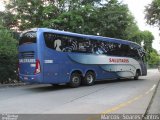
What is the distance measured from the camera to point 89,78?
2020 cm

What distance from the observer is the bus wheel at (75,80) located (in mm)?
18578

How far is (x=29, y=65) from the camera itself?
17062mm

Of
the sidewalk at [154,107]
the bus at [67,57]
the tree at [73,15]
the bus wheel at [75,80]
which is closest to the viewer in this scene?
the sidewalk at [154,107]

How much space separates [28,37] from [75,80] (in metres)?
3.81

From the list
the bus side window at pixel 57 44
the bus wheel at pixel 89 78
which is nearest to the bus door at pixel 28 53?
the bus side window at pixel 57 44

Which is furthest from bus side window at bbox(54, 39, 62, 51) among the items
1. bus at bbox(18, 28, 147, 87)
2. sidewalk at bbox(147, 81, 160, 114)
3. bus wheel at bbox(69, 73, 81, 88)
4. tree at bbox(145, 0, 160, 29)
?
tree at bbox(145, 0, 160, 29)

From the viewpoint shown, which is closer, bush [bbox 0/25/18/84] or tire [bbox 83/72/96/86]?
tire [bbox 83/72/96/86]

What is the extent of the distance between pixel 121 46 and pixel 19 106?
13.6 metres

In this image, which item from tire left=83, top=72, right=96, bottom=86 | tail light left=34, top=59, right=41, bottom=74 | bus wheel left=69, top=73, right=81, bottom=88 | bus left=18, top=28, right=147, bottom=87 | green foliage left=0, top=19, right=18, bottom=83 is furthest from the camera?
green foliage left=0, top=19, right=18, bottom=83

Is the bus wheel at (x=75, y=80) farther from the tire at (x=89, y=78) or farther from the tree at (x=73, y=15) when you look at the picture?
the tree at (x=73, y=15)

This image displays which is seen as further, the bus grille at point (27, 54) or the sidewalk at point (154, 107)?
the bus grille at point (27, 54)

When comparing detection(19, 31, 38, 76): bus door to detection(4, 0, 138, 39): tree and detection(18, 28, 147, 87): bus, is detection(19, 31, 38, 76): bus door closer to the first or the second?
detection(18, 28, 147, 87): bus

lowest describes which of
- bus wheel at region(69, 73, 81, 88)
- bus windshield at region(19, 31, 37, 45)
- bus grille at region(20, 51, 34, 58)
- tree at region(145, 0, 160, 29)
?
bus wheel at region(69, 73, 81, 88)

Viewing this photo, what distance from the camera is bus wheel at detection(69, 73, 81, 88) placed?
1858 centimetres
